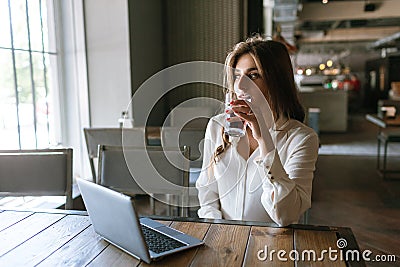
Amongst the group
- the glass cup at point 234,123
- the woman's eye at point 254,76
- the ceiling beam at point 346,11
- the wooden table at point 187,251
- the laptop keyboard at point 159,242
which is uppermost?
the ceiling beam at point 346,11

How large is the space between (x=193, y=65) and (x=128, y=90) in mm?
1061

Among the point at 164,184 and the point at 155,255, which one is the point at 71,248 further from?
the point at 164,184

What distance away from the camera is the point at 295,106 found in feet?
4.94

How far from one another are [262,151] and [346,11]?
8731 millimetres

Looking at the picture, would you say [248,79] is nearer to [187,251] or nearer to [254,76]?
[254,76]

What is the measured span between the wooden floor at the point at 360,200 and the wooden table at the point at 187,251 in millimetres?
1760

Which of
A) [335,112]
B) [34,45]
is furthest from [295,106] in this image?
[335,112]

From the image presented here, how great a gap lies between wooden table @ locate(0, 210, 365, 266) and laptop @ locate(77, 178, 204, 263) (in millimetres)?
24

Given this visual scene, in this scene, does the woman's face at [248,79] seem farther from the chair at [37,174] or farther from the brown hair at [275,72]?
the chair at [37,174]

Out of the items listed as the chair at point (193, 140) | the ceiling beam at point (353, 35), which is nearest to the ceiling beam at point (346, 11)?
the ceiling beam at point (353, 35)

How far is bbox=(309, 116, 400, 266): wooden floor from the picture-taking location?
10.2ft

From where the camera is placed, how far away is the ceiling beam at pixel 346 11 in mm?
8391

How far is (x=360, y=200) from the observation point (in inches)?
160

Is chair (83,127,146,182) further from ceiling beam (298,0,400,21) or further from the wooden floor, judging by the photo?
ceiling beam (298,0,400,21)
